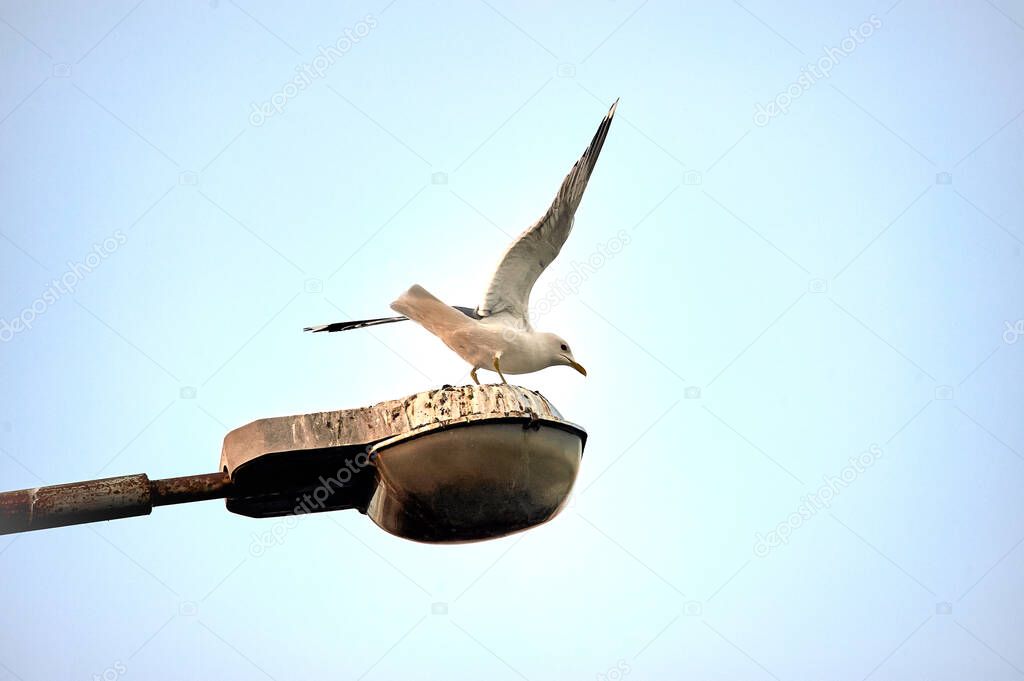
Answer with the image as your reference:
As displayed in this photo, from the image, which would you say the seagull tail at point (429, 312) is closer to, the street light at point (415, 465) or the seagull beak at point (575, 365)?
the seagull beak at point (575, 365)

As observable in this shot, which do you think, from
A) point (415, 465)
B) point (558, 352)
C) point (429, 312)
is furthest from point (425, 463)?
point (558, 352)

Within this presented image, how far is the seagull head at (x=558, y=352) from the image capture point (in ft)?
21.9

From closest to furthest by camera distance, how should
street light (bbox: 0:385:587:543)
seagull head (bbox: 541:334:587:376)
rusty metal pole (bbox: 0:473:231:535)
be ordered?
rusty metal pole (bbox: 0:473:231:535) → street light (bbox: 0:385:587:543) → seagull head (bbox: 541:334:587:376)

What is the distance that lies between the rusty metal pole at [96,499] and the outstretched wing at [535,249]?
332 cm

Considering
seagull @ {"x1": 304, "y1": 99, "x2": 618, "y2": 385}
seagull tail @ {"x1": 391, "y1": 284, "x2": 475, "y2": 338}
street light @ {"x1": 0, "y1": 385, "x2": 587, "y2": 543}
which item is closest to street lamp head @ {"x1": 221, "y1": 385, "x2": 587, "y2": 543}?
street light @ {"x1": 0, "y1": 385, "x2": 587, "y2": 543}

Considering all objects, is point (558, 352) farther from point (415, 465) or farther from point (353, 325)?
point (415, 465)

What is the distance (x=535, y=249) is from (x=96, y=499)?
3.91 metres

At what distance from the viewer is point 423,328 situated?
6188 millimetres

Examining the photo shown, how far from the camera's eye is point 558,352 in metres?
6.76

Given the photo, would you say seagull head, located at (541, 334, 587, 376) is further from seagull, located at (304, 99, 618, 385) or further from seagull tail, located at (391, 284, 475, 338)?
seagull tail, located at (391, 284, 475, 338)

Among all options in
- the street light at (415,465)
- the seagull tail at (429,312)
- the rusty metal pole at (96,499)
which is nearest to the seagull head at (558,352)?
the seagull tail at (429,312)

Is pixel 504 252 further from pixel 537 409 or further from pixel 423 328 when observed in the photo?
pixel 537 409

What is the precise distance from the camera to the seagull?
631 cm

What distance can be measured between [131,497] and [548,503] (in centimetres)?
130
